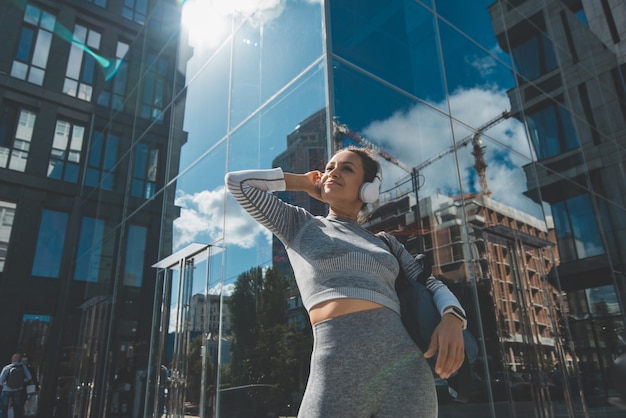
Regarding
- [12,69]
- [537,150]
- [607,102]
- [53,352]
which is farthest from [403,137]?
[12,69]

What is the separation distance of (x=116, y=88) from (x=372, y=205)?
33.2 feet

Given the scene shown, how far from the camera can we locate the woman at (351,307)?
1218mm

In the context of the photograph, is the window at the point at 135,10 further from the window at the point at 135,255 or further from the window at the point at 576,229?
the window at the point at 576,229

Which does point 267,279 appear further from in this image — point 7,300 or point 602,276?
point 7,300

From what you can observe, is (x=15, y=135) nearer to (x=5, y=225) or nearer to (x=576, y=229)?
(x=5, y=225)

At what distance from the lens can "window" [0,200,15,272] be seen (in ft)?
37.8

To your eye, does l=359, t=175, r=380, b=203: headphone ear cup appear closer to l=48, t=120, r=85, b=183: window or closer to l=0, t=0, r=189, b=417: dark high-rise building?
l=0, t=0, r=189, b=417: dark high-rise building

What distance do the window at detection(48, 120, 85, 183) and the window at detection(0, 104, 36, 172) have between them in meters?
0.67

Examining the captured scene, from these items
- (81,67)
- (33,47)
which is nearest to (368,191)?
(81,67)

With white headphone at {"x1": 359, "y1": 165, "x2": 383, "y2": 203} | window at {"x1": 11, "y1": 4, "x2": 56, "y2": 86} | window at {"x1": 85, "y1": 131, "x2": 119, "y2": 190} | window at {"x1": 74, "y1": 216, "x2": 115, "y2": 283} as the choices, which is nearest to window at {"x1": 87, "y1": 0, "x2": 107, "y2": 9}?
window at {"x1": 11, "y1": 4, "x2": 56, "y2": 86}

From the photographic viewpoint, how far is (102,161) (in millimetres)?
11367

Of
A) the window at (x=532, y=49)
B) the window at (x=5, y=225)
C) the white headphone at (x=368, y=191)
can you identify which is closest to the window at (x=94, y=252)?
the window at (x=5, y=225)

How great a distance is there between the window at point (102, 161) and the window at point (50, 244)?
4.62ft

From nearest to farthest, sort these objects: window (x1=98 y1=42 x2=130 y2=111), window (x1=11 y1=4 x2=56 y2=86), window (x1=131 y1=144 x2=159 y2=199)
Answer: window (x1=131 y1=144 x2=159 y2=199)
window (x1=98 y1=42 x2=130 y2=111)
window (x1=11 y1=4 x2=56 y2=86)
